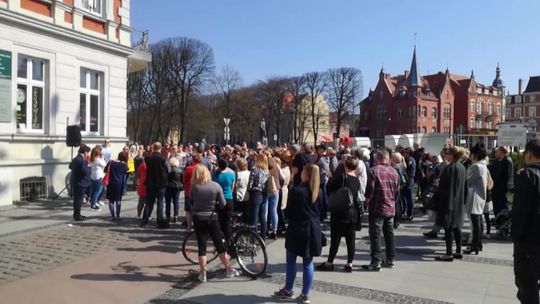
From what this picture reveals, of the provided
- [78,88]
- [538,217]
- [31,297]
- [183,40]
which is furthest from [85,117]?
[183,40]

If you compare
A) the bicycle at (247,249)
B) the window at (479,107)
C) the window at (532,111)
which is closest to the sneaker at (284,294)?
the bicycle at (247,249)

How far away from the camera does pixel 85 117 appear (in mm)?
17969

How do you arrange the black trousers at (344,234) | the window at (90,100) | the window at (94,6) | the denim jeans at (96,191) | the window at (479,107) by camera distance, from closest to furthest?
the black trousers at (344,234) < the denim jeans at (96,191) < the window at (90,100) < the window at (94,6) < the window at (479,107)

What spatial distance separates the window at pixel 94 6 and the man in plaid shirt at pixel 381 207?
45.8 ft

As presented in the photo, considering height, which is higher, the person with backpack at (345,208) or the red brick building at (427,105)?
the red brick building at (427,105)

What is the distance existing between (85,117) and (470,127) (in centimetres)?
9042

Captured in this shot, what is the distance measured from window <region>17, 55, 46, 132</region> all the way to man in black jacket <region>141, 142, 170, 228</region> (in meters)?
6.38

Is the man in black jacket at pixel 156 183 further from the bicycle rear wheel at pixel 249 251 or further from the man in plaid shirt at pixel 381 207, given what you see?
the man in plaid shirt at pixel 381 207

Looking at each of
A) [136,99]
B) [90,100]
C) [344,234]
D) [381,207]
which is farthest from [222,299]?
[136,99]

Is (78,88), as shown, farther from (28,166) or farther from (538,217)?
(538,217)

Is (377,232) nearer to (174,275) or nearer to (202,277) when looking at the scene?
(202,277)

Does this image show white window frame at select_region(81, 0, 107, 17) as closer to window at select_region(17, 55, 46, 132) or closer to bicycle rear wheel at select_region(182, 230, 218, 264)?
window at select_region(17, 55, 46, 132)

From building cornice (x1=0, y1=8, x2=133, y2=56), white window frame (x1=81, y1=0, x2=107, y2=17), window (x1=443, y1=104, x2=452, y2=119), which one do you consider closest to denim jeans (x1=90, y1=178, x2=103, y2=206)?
building cornice (x1=0, y1=8, x2=133, y2=56)

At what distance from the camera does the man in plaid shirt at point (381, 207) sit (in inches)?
309
